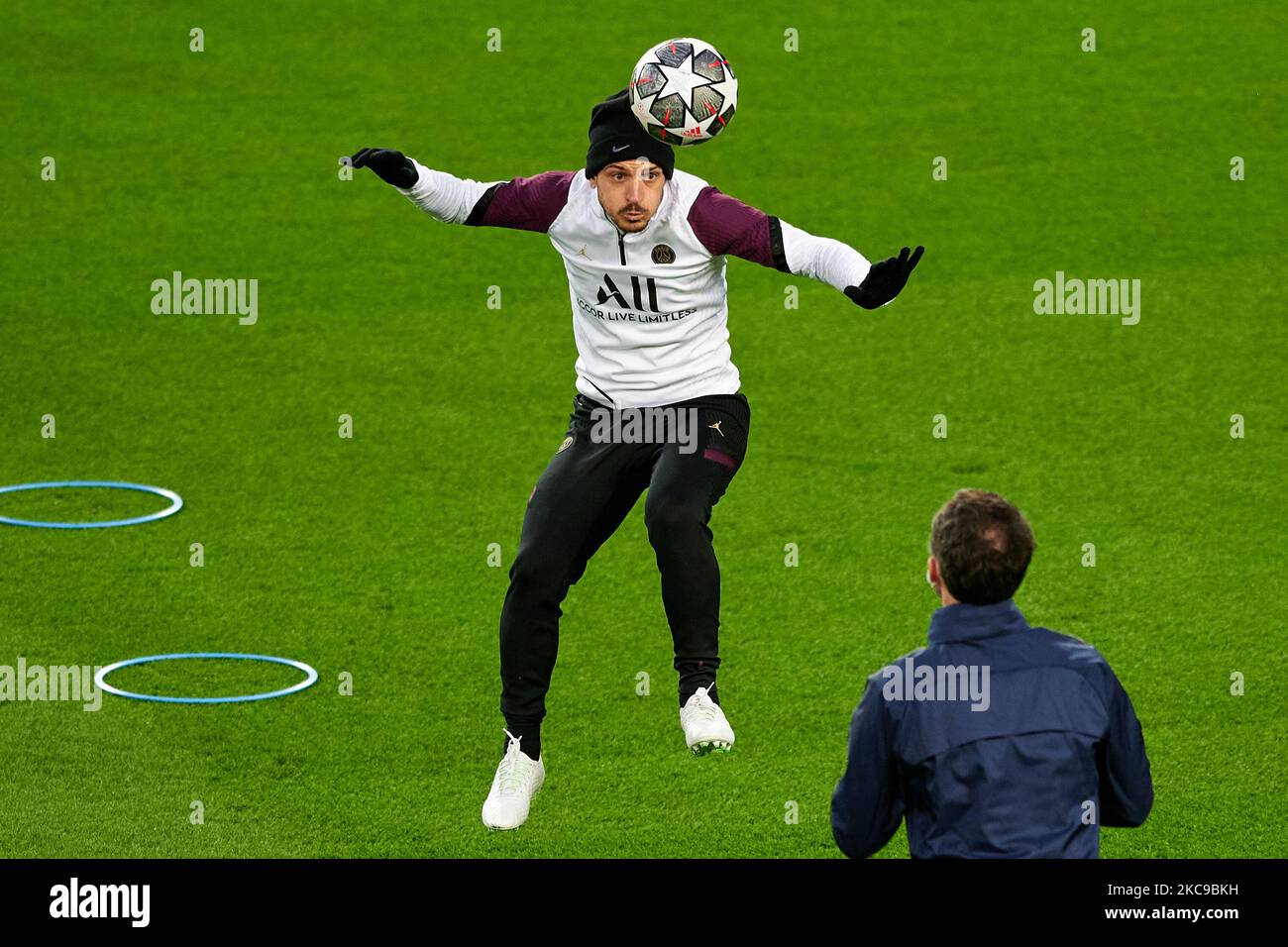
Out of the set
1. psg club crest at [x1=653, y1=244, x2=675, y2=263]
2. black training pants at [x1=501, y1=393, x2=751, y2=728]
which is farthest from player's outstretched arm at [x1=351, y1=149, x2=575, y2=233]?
black training pants at [x1=501, y1=393, x2=751, y2=728]

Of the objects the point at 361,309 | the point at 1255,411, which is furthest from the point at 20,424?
the point at 1255,411

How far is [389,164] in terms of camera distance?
765 centimetres

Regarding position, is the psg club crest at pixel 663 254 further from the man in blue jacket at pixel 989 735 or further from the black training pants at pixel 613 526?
the man in blue jacket at pixel 989 735

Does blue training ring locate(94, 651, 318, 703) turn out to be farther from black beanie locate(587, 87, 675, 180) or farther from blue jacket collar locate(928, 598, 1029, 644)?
blue jacket collar locate(928, 598, 1029, 644)

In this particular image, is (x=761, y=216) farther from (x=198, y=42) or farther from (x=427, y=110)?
(x=198, y=42)

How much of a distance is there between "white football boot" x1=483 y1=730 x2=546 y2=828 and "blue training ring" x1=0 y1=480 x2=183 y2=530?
4.86m

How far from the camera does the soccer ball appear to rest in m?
7.55

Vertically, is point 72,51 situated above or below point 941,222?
above

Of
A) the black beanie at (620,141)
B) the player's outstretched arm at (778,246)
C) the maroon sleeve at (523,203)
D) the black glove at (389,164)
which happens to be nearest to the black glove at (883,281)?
the player's outstretched arm at (778,246)

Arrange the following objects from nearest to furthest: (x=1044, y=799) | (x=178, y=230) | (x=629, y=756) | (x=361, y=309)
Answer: (x=1044, y=799), (x=629, y=756), (x=361, y=309), (x=178, y=230)

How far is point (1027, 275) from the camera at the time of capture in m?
16.4

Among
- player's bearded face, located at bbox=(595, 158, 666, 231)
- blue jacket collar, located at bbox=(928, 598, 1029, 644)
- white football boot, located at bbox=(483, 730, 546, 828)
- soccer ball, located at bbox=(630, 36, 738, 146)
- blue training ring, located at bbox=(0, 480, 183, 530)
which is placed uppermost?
soccer ball, located at bbox=(630, 36, 738, 146)

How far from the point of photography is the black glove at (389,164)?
7.64 m

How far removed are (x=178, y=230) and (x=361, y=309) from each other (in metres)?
2.44
